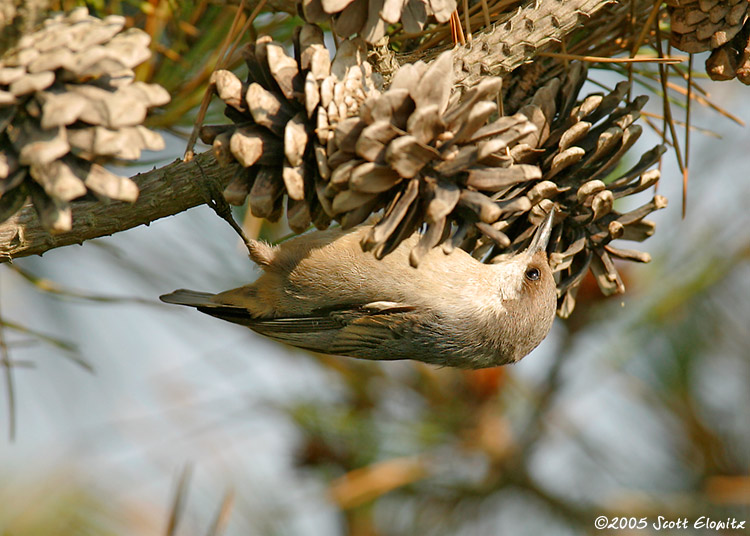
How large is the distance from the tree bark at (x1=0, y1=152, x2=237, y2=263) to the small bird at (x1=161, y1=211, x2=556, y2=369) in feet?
1.83

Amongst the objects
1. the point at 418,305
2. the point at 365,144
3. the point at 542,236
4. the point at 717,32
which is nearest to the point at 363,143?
the point at 365,144

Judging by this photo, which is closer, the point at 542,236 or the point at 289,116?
the point at 289,116

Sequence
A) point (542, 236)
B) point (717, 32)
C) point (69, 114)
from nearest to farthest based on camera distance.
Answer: point (69, 114) → point (717, 32) → point (542, 236)

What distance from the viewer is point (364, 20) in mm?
819

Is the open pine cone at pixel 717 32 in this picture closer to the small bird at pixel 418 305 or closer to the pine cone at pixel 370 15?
the pine cone at pixel 370 15

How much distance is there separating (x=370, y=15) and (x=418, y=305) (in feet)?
2.46

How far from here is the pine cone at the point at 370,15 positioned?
800 millimetres

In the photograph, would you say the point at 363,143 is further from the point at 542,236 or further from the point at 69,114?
the point at 542,236

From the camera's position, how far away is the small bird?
1.46 m

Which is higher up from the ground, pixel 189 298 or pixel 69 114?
pixel 69 114

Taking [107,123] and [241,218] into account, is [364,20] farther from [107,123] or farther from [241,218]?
[241,218]

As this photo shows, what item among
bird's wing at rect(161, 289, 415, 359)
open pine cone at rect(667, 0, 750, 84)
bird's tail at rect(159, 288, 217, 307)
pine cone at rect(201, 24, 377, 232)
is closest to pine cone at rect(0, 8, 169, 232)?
pine cone at rect(201, 24, 377, 232)

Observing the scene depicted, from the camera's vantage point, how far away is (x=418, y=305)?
1465 mm

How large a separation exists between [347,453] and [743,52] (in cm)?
167
